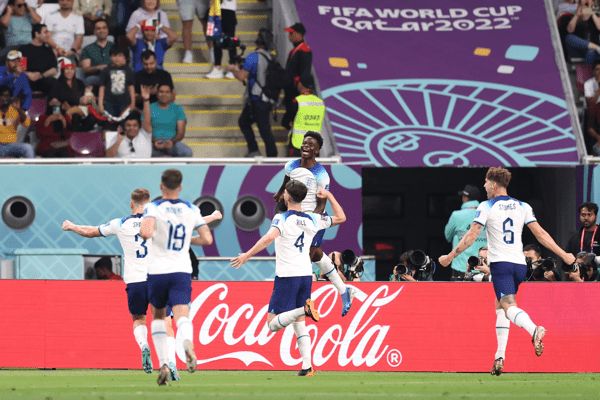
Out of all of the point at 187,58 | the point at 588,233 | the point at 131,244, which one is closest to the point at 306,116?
the point at 187,58

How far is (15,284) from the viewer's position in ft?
67.4

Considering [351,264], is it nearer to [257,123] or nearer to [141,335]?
[141,335]

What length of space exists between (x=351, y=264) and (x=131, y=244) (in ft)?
15.0

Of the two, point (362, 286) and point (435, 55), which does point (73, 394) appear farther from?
point (435, 55)

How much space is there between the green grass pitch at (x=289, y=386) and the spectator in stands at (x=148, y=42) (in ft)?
27.6

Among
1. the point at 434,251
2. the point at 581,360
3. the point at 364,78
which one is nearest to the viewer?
the point at 581,360

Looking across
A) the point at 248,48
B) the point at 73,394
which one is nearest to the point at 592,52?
the point at 248,48

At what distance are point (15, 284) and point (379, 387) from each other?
6.92 m

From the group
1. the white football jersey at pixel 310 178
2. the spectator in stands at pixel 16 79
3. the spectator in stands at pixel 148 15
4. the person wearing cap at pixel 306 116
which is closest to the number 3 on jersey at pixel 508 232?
the white football jersey at pixel 310 178

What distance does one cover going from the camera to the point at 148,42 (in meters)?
26.6

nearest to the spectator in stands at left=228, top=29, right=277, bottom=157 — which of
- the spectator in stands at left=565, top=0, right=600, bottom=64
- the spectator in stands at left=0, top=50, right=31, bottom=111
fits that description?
the spectator in stands at left=0, top=50, right=31, bottom=111

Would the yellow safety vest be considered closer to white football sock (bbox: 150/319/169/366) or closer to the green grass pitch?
the green grass pitch

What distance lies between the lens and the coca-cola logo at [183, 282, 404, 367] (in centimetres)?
2047

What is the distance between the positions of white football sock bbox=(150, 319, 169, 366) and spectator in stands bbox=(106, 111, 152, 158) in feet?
34.9
